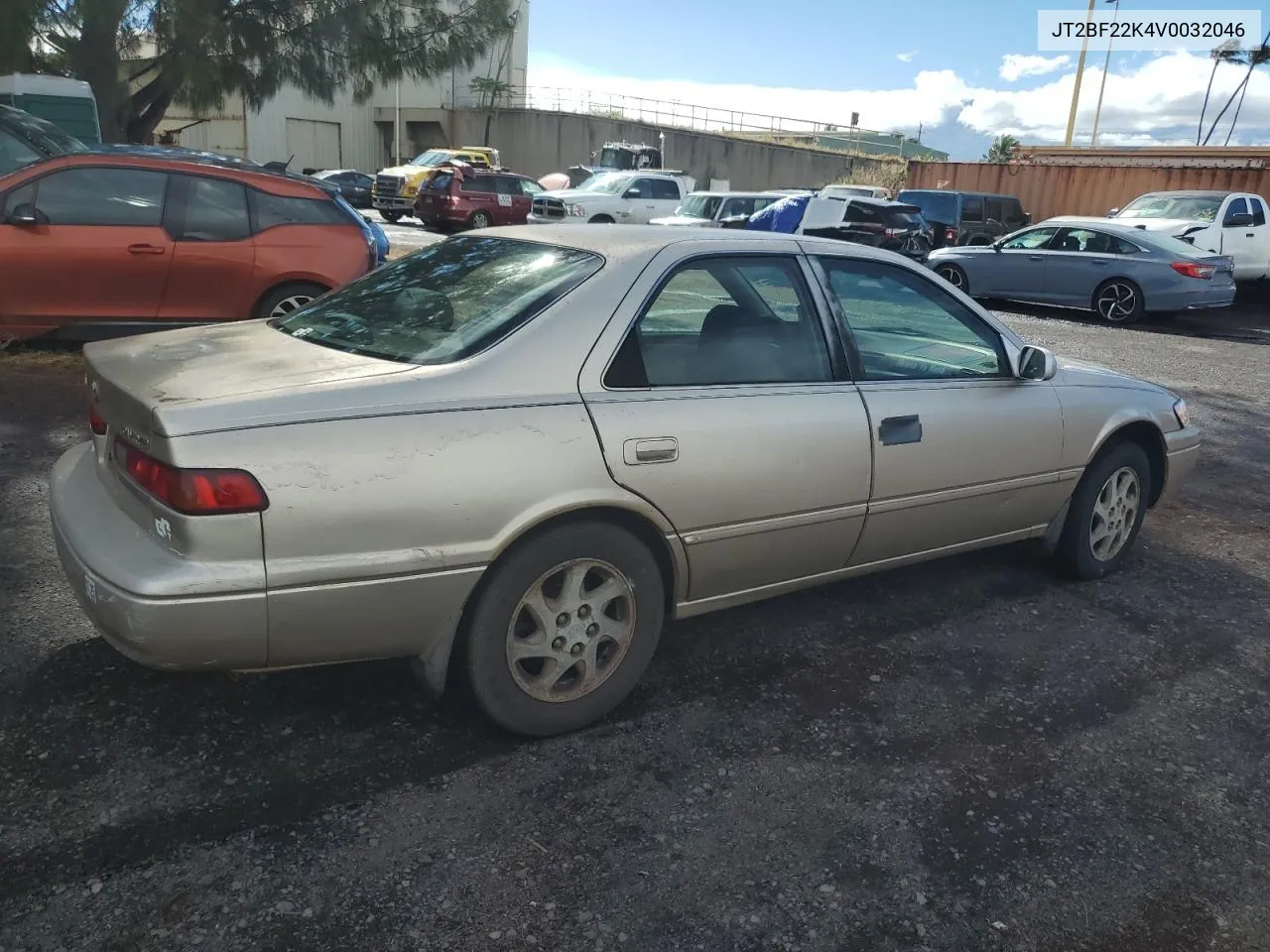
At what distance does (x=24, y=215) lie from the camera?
22.6 feet

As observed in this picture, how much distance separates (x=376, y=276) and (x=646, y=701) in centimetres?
186

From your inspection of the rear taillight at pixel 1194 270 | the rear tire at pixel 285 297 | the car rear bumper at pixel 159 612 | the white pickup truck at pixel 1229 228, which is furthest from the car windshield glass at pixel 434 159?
the car rear bumper at pixel 159 612

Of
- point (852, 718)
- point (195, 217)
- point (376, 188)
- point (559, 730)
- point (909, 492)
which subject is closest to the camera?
point (559, 730)

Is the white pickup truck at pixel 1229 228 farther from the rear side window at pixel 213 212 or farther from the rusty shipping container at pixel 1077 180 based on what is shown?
the rear side window at pixel 213 212

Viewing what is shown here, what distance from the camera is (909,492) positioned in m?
3.72

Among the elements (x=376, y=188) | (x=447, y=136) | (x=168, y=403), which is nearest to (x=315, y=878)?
(x=168, y=403)

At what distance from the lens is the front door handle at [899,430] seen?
3596mm

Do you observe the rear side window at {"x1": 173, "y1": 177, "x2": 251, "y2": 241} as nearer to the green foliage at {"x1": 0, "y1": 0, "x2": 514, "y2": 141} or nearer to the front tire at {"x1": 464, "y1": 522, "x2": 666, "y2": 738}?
the front tire at {"x1": 464, "y1": 522, "x2": 666, "y2": 738}

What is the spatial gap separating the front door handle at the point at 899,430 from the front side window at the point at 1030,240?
1271 cm

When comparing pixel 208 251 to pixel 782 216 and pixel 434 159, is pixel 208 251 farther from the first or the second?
pixel 434 159

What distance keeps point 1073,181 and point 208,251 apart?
20155mm

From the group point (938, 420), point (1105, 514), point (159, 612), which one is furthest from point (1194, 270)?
point (159, 612)

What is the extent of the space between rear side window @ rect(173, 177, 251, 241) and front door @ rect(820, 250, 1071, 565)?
17.7 ft

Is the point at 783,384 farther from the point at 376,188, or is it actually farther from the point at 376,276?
the point at 376,188
